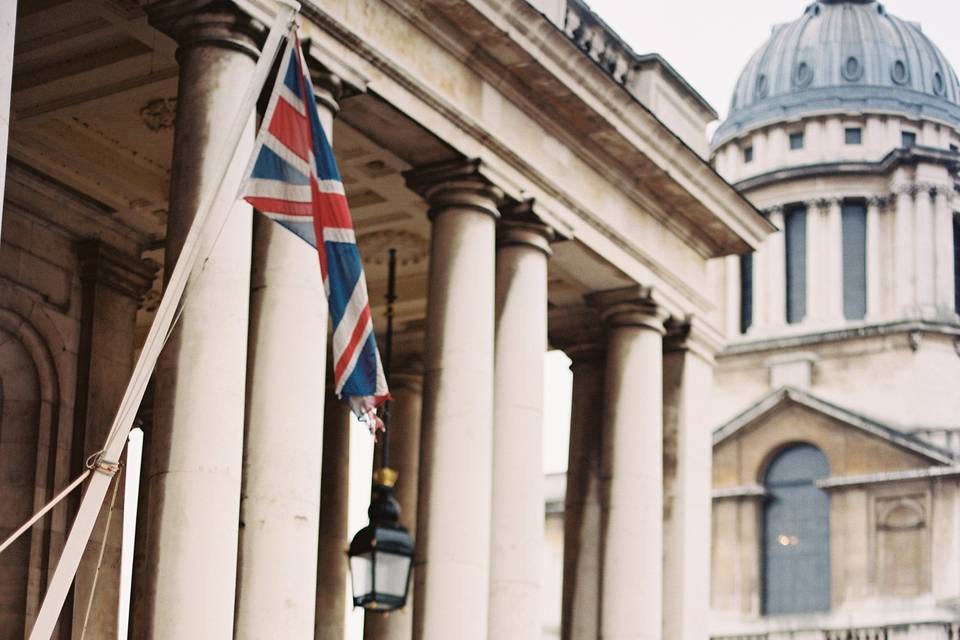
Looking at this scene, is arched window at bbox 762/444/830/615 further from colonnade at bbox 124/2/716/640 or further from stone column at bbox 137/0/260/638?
stone column at bbox 137/0/260/638

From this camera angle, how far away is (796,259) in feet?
309

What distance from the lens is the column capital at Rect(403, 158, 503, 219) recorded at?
100ft

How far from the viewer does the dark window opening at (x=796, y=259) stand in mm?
93688

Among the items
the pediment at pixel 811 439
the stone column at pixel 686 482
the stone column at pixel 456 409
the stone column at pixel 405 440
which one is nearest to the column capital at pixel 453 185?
the stone column at pixel 456 409

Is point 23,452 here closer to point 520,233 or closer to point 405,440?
point 520,233

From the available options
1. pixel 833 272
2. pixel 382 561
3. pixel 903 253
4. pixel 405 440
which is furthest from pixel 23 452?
pixel 833 272

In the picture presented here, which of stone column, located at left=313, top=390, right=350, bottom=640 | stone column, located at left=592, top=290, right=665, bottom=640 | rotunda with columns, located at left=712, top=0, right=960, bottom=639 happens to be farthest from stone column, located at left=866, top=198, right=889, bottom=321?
stone column, located at left=592, top=290, right=665, bottom=640

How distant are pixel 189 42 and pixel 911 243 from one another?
2728 inches

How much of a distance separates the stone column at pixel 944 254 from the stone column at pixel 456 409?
61686mm

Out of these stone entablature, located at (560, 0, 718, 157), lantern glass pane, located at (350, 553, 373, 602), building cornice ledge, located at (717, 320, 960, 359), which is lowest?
lantern glass pane, located at (350, 553, 373, 602)

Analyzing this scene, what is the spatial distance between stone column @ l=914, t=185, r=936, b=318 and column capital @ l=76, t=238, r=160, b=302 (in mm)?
59742

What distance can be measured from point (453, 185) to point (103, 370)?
6.59 metres

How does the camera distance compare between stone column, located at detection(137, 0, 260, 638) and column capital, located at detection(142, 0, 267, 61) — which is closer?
stone column, located at detection(137, 0, 260, 638)

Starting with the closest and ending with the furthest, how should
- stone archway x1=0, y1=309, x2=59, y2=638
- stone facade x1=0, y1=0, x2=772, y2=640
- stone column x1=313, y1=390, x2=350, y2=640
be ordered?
stone facade x1=0, y1=0, x2=772, y2=640
stone archway x1=0, y1=309, x2=59, y2=638
stone column x1=313, y1=390, x2=350, y2=640
